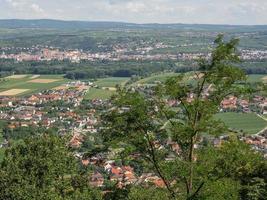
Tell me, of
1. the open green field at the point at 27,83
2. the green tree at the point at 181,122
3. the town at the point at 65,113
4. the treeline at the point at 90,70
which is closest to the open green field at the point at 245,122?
the town at the point at 65,113

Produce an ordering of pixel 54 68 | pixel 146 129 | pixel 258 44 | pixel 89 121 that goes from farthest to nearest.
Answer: pixel 258 44
pixel 54 68
pixel 89 121
pixel 146 129

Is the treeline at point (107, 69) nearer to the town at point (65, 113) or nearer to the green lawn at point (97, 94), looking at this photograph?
the town at point (65, 113)

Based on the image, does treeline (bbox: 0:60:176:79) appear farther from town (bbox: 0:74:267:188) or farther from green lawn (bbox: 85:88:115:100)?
green lawn (bbox: 85:88:115:100)

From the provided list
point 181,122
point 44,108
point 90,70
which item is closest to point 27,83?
point 90,70

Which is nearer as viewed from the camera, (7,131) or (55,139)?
(55,139)

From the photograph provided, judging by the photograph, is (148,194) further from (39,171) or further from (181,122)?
(39,171)

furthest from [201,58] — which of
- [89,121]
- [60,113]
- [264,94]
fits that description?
[60,113]

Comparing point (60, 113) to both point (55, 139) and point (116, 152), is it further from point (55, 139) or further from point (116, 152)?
point (116, 152)
